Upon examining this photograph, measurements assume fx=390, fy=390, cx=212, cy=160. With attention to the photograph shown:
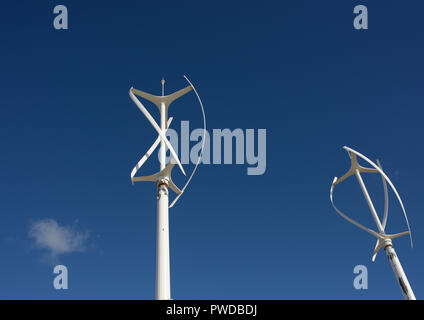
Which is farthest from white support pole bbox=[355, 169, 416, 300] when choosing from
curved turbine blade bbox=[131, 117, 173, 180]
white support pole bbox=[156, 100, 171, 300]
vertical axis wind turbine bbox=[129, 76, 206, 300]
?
curved turbine blade bbox=[131, 117, 173, 180]

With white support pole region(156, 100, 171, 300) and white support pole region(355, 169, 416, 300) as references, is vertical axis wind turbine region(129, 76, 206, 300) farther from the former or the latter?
white support pole region(355, 169, 416, 300)

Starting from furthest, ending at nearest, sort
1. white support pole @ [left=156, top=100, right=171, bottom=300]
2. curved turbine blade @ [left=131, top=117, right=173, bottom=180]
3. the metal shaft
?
the metal shaft
curved turbine blade @ [left=131, top=117, right=173, bottom=180]
white support pole @ [left=156, top=100, right=171, bottom=300]

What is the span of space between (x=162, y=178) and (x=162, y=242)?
6.63 meters

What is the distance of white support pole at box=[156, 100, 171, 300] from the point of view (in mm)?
30286

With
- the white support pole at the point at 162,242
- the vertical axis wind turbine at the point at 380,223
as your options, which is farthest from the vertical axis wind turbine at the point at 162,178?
the vertical axis wind turbine at the point at 380,223

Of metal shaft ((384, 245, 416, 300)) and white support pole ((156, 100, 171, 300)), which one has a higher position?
white support pole ((156, 100, 171, 300))

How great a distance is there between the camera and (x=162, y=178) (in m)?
36.8

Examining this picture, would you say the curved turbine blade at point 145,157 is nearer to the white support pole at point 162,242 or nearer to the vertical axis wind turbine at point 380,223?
the white support pole at point 162,242

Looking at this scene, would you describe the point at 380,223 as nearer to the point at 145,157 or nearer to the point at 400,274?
the point at 400,274

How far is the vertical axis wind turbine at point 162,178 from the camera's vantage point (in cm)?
3083

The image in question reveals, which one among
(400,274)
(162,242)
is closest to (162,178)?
(162,242)
